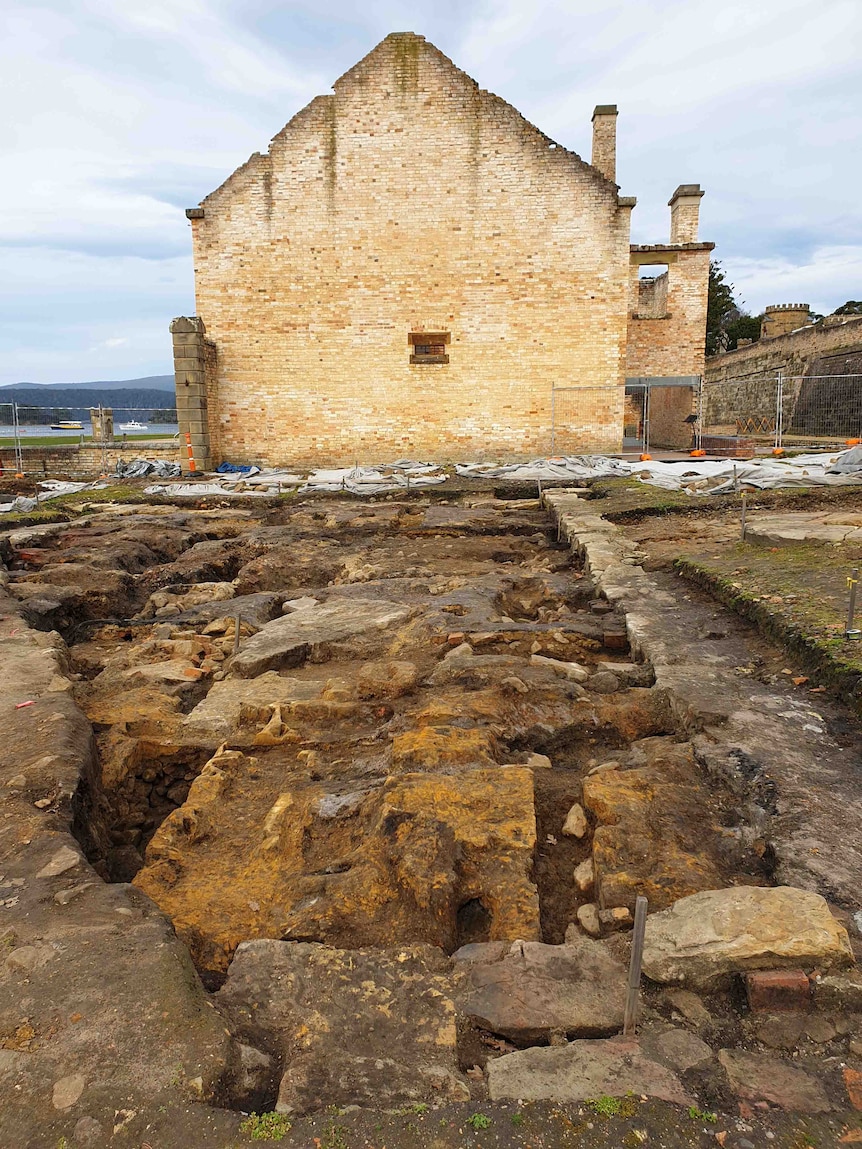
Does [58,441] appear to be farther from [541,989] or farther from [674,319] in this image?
[541,989]

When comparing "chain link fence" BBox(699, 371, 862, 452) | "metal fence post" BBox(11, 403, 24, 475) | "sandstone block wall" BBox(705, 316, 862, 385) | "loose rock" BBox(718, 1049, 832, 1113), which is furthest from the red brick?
"sandstone block wall" BBox(705, 316, 862, 385)

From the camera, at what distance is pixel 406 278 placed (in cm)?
1786

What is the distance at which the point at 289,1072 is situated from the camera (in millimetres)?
1763

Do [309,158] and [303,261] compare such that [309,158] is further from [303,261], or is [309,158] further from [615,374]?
[615,374]

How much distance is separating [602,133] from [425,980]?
22473mm

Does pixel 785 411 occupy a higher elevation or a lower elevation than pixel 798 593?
higher

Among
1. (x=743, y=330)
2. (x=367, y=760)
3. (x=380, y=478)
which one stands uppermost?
(x=743, y=330)

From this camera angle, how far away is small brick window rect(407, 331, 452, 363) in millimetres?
18062

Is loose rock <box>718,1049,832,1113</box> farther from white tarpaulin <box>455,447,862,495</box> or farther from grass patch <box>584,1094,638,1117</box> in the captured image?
white tarpaulin <box>455,447,862,495</box>

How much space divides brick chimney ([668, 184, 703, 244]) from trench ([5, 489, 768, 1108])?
1973 cm

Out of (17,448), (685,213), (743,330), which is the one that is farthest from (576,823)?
(743,330)

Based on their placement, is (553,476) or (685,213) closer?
(553,476)

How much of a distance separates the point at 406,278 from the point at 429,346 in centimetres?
165

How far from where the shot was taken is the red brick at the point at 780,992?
191cm
